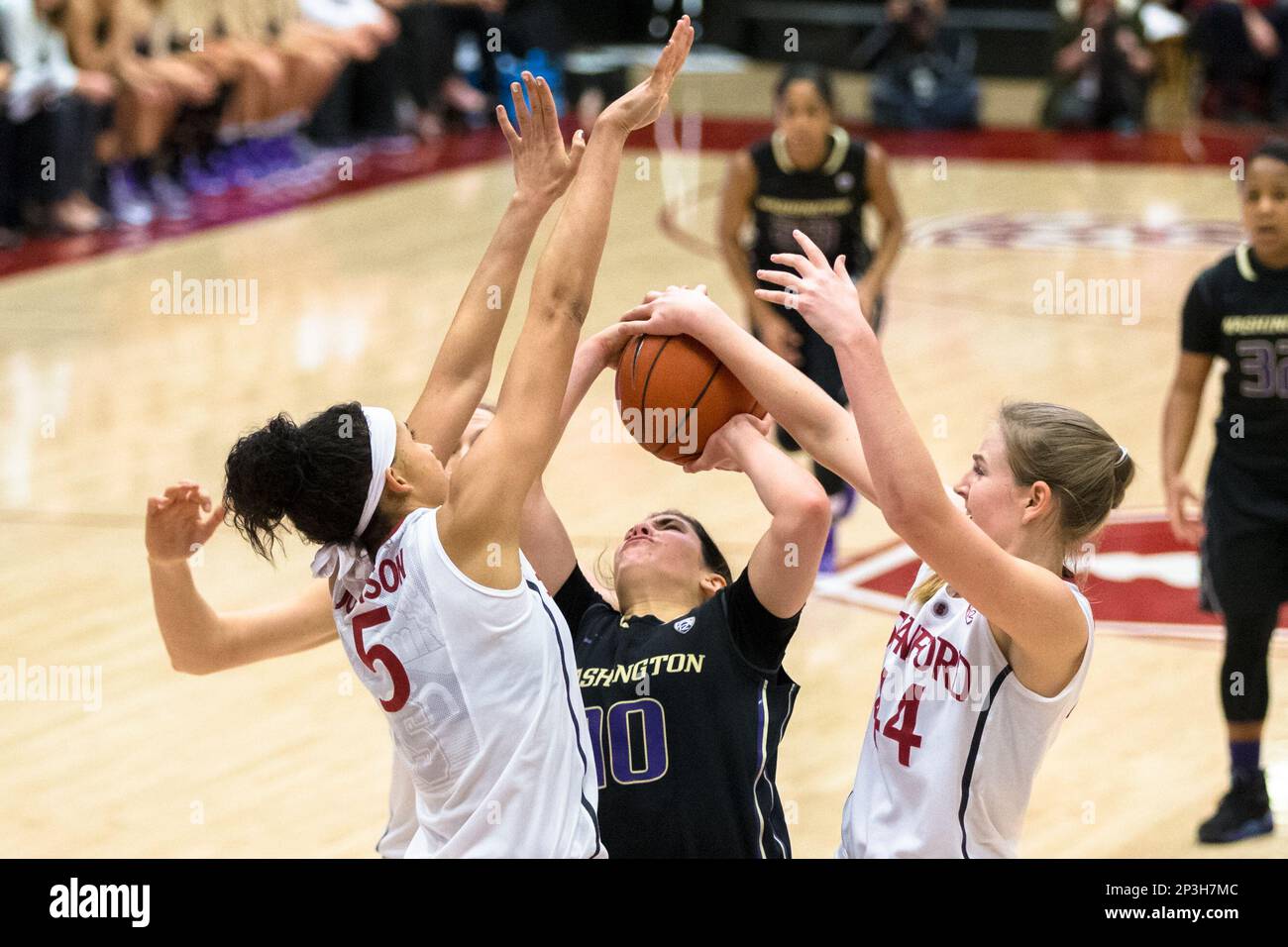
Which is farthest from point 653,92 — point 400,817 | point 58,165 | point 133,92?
point 133,92

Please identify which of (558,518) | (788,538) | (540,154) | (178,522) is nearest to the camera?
(788,538)

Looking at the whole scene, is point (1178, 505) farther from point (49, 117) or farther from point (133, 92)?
point (133, 92)

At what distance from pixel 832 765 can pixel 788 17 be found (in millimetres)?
17240

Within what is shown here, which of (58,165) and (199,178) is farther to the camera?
(199,178)

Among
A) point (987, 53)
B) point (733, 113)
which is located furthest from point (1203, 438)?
point (987, 53)

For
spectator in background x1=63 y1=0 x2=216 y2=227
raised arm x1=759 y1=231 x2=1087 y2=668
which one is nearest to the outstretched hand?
raised arm x1=759 y1=231 x2=1087 y2=668

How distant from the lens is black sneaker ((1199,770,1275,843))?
4.64 meters

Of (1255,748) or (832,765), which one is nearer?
(1255,748)

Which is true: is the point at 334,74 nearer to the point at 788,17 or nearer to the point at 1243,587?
the point at 788,17

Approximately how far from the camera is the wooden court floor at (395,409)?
496cm

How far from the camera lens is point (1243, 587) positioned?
462 centimetres

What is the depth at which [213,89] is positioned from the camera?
46.0 feet

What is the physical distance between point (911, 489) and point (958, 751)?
1.58 ft
